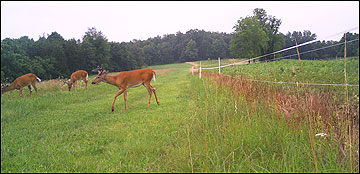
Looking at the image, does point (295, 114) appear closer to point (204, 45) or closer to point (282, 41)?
point (282, 41)

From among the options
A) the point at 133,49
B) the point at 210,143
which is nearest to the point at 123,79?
the point at 210,143

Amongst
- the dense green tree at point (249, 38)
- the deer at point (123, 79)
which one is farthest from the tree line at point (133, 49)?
the deer at point (123, 79)

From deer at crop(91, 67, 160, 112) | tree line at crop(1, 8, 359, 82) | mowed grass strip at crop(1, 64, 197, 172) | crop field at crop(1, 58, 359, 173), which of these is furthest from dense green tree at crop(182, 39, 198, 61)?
crop field at crop(1, 58, 359, 173)

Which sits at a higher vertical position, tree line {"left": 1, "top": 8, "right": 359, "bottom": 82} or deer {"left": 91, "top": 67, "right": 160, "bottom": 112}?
tree line {"left": 1, "top": 8, "right": 359, "bottom": 82}

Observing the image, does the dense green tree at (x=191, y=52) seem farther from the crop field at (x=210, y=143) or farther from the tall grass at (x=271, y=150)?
the tall grass at (x=271, y=150)

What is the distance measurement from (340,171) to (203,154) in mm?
Result: 1336

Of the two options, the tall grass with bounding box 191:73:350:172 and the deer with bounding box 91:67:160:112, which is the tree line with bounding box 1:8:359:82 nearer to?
the tall grass with bounding box 191:73:350:172

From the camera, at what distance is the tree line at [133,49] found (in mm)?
7222

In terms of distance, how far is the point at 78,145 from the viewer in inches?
144

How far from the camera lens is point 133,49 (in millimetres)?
65062

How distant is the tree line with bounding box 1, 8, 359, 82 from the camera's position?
7.22 meters

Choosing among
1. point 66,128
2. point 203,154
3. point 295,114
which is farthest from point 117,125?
point 295,114

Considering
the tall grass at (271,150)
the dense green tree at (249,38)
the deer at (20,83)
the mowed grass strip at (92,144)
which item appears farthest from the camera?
the dense green tree at (249,38)

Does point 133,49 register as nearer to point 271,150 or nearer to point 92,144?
point 92,144
